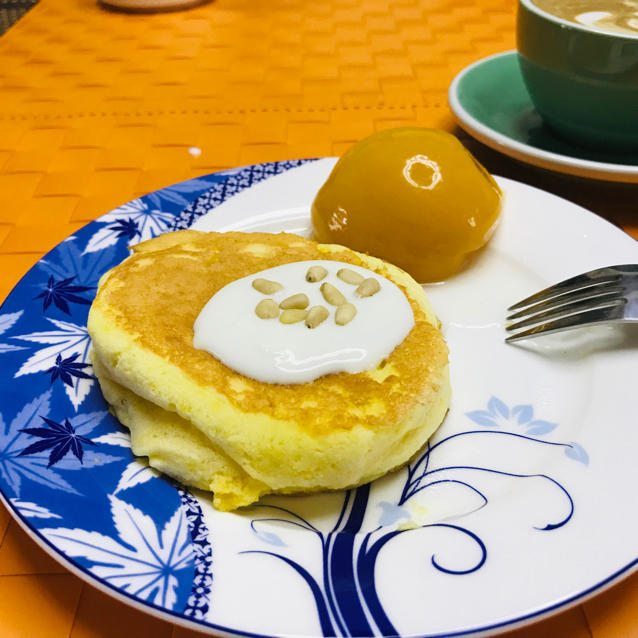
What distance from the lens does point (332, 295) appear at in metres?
1.10

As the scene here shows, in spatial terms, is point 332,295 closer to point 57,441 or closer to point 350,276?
point 350,276

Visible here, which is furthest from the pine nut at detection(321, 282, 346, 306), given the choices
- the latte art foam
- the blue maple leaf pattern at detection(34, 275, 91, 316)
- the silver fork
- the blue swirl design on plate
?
the latte art foam

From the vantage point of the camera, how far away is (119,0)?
9.79ft

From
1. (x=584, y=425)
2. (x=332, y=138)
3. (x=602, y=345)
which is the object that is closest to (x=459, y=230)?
(x=602, y=345)

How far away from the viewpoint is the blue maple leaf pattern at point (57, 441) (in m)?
0.96

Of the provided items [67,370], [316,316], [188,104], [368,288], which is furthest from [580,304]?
[188,104]

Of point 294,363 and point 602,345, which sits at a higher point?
point 294,363

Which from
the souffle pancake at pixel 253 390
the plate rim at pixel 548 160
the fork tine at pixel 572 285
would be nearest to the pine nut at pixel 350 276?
the souffle pancake at pixel 253 390

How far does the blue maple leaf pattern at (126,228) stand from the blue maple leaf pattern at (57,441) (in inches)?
22.2

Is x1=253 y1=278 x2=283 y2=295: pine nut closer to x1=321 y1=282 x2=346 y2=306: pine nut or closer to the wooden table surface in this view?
x1=321 y1=282 x2=346 y2=306: pine nut

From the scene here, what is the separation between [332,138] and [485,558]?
5.04 ft

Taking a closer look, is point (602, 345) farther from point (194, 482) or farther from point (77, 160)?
point (77, 160)

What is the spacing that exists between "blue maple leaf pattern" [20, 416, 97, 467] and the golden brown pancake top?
0.60 ft

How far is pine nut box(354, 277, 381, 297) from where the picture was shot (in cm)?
113
